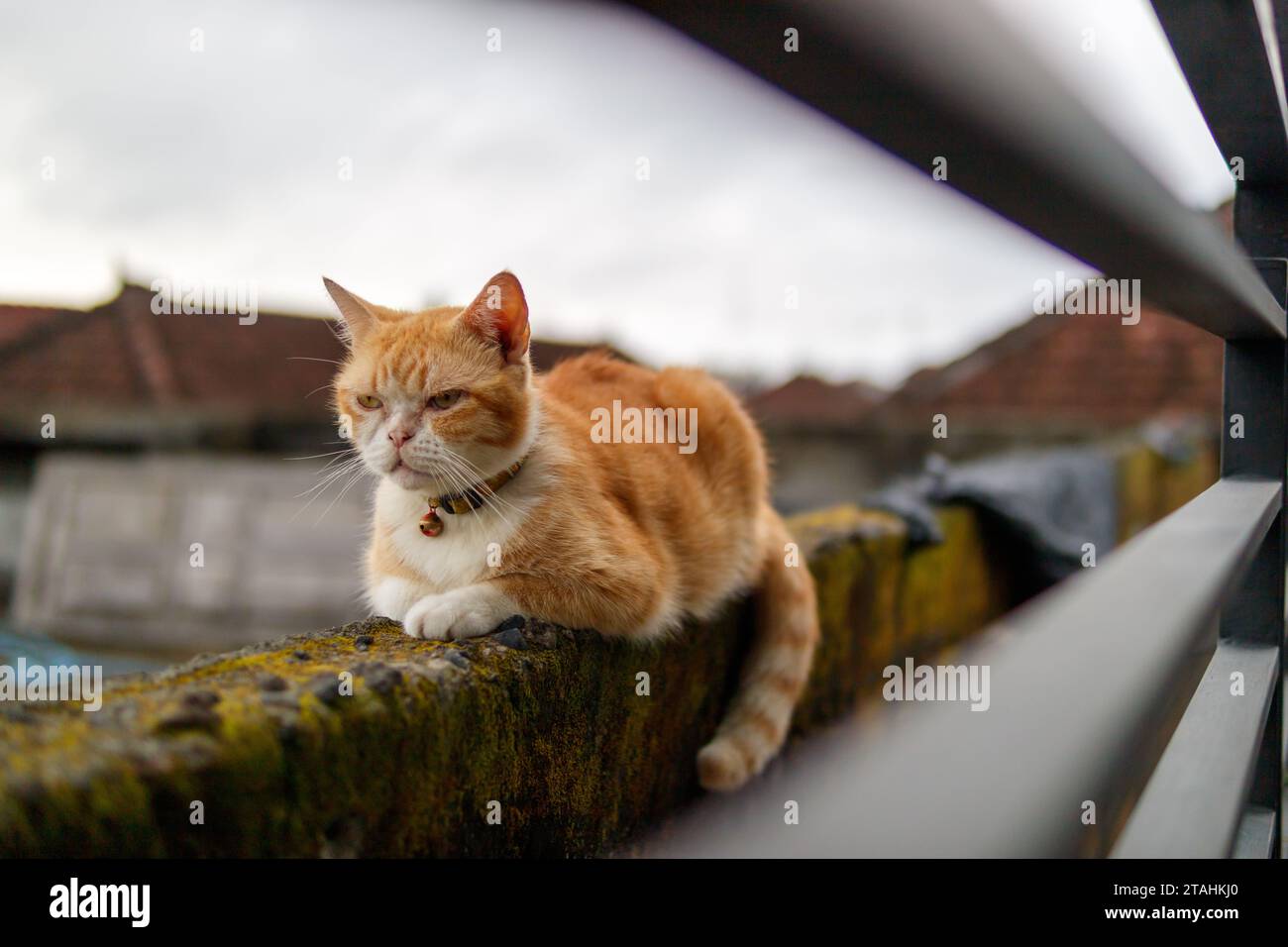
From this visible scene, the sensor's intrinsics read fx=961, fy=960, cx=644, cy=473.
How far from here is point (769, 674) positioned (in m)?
2.30

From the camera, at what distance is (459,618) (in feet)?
5.00

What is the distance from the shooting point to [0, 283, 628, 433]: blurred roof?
416 inches

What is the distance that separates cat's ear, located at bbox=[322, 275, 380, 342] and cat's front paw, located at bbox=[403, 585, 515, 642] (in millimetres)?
652

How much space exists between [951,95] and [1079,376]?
12286 mm

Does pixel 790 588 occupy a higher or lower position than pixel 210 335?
lower


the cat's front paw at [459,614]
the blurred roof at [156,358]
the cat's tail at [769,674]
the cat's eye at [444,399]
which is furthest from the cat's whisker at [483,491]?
the blurred roof at [156,358]

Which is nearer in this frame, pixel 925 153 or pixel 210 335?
pixel 925 153

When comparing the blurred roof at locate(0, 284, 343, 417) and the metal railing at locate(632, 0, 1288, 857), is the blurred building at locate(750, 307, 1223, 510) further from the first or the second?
the metal railing at locate(632, 0, 1288, 857)

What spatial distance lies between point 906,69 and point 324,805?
984mm

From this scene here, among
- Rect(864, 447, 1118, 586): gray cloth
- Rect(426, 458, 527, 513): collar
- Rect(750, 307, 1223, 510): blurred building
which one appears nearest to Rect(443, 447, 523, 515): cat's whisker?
Rect(426, 458, 527, 513): collar
